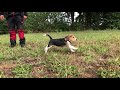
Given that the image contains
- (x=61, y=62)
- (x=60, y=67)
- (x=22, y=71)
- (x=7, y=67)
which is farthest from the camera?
(x=61, y=62)

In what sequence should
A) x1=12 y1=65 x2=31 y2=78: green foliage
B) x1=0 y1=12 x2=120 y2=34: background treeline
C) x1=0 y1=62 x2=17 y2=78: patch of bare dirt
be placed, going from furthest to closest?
x1=0 y1=12 x2=120 y2=34: background treeline → x1=0 y1=62 x2=17 y2=78: patch of bare dirt → x1=12 y1=65 x2=31 y2=78: green foliage

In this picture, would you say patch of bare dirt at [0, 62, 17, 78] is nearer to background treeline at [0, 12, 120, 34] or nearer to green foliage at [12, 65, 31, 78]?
green foliage at [12, 65, 31, 78]

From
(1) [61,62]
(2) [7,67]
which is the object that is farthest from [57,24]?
(2) [7,67]

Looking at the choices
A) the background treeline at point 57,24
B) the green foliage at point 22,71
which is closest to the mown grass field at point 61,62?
the green foliage at point 22,71

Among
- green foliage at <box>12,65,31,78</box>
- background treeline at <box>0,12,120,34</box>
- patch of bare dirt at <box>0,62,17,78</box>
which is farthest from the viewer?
background treeline at <box>0,12,120,34</box>

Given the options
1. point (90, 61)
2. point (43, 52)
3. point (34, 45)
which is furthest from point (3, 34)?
point (90, 61)

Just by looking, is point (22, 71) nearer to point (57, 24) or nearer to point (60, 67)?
point (60, 67)

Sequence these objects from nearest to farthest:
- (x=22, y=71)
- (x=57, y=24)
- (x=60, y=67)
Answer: (x=22, y=71), (x=60, y=67), (x=57, y=24)

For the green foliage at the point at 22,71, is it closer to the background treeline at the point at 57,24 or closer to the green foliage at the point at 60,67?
the green foliage at the point at 60,67

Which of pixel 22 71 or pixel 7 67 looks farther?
pixel 7 67

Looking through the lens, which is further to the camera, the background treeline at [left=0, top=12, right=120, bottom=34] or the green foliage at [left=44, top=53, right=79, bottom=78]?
the background treeline at [left=0, top=12, right=120, bottom=34]

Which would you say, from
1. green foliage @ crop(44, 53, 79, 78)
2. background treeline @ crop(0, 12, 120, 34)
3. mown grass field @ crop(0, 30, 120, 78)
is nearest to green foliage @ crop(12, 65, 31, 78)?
mown grass field @ crop(0, 30, 120, 78)
